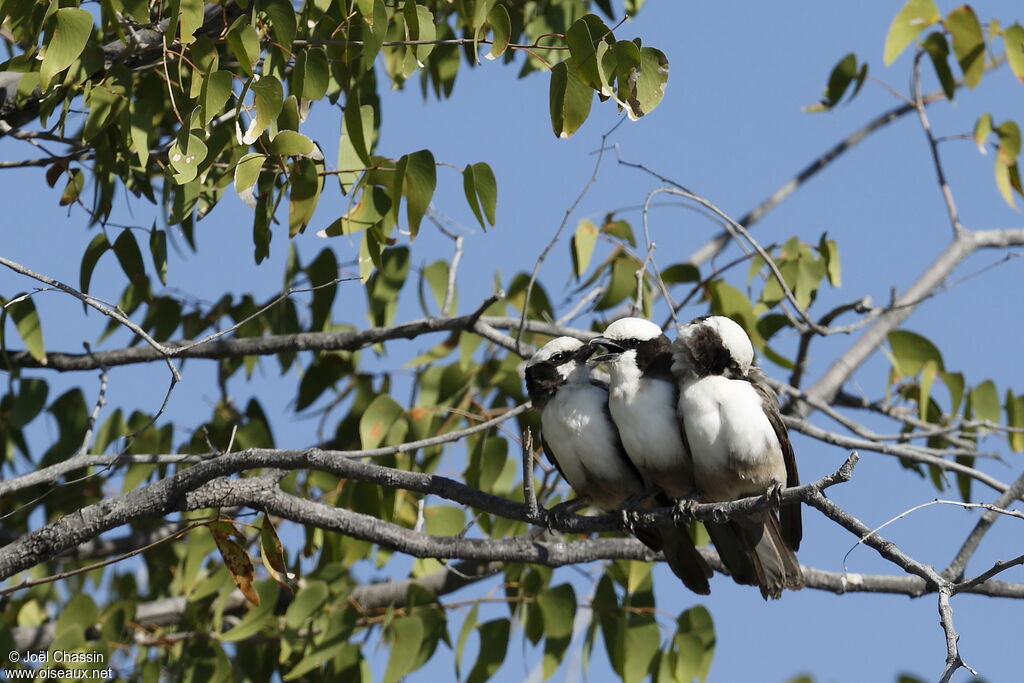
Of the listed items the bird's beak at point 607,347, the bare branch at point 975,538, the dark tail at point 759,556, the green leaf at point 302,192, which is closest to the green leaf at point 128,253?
the green leaf at point 302,192

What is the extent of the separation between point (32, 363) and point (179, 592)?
53.2 inches

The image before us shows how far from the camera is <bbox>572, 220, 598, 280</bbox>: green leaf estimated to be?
5.82 m

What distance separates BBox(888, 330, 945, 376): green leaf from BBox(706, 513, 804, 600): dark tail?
158 cm

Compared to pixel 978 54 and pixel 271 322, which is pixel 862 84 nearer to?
pixel 978 54

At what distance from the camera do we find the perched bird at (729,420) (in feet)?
14.9

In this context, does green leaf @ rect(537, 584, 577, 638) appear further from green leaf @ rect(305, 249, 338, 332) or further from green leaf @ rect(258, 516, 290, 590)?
green leaf @ rect(305, 249, 338, 332)

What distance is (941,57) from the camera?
6.14 m

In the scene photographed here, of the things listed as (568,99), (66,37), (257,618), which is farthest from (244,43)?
(257,618)

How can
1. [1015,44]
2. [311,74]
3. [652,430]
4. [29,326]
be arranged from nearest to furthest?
[311,74] → [652,430] → [29,326] → [1015,44]

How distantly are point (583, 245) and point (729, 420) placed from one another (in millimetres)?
1589

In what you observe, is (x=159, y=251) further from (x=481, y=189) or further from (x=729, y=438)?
(x=729, y=438)

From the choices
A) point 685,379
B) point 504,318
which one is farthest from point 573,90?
point 504,318

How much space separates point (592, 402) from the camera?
510 centimetres

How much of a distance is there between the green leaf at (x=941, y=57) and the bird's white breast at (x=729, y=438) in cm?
245
